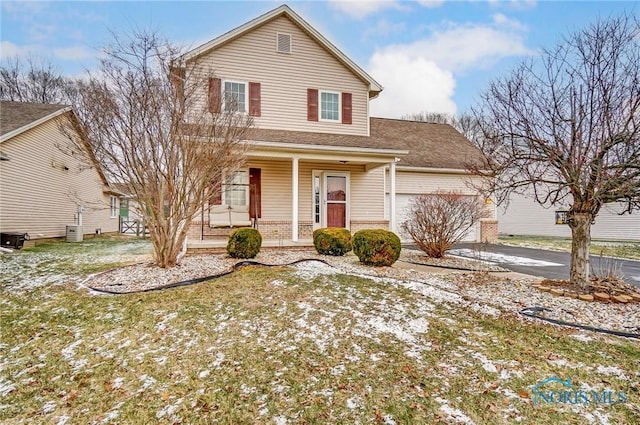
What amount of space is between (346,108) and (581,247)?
8.95 meters

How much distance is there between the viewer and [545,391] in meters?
3.02

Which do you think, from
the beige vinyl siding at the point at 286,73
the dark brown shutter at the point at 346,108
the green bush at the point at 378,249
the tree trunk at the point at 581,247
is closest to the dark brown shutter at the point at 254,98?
the beige vinyl siding at the point at 286,73

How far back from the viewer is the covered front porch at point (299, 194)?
33.1ft

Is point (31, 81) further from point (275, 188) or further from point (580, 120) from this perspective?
point (580, 120)

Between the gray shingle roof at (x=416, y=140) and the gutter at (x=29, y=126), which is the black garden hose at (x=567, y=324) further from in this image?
the gutter at (x=29, y=126)

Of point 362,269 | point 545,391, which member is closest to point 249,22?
point 362,269

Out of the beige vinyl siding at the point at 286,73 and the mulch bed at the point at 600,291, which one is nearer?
the mulch bed at the point at 600,291

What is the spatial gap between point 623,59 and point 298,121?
8.82 m

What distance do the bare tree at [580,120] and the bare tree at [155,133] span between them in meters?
5.03

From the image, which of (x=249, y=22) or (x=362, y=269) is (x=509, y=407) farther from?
(x=249, y=22)

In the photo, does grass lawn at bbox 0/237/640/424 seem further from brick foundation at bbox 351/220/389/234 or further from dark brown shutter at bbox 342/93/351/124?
dark brown shutter at bbox 342/93/351/124

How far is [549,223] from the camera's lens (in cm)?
1991

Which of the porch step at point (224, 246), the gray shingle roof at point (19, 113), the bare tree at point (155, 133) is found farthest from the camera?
the gray shingle roof at point (19, 113)

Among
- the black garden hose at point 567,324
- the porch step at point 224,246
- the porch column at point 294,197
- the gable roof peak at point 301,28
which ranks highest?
the gable roof peak at point 301,28
